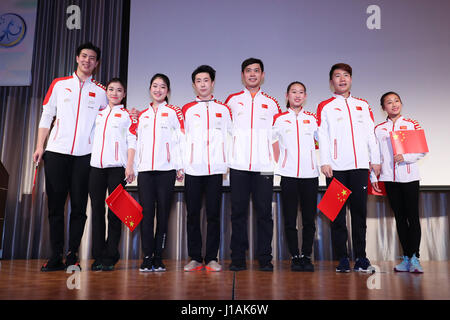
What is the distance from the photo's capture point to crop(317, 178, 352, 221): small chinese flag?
7.89 ft

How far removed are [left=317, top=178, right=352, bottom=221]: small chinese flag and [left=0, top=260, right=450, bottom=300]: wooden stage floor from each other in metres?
0.41

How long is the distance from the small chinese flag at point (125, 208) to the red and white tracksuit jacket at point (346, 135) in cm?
133

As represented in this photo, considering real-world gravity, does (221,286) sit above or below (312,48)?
below

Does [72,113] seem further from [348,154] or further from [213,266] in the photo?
[348,154]

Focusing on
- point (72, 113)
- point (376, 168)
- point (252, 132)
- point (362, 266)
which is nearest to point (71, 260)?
point (72, 113)

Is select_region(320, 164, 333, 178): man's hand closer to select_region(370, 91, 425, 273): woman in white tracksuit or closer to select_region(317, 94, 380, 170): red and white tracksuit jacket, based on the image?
select_region(317, 94, 380, 170): red and white tracksuit jacket

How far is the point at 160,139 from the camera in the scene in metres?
2.47

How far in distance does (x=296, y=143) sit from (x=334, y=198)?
47cm

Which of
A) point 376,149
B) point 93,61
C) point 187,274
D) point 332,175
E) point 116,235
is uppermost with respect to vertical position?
point 93,61

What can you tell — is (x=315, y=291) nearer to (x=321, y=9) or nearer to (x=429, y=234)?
(x=429, y=234)

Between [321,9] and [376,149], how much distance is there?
73.4 inches

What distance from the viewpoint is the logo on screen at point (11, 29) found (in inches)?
157

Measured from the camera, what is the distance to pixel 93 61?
2684 mm

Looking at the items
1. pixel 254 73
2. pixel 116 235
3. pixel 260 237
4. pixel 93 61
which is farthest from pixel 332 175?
pixel 93 61
